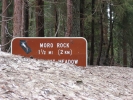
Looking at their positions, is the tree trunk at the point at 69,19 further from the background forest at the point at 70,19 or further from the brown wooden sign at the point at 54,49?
the brown wooden sign at the point at 54,49

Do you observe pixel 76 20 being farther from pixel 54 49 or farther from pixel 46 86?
pixel 46 86

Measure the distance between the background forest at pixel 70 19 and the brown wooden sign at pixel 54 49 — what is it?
323 cm

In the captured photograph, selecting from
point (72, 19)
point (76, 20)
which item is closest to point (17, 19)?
point (72, 19)

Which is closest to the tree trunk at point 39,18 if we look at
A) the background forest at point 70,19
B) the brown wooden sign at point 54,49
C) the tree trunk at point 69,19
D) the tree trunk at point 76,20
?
the background forest at point 70,19

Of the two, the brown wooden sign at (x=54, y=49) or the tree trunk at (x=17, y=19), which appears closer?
the brown wooden sign at (x=54, y=49)

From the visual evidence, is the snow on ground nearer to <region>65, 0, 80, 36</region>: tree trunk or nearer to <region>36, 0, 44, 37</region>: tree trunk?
<region>65, 0, 80, 36</region>: tree trunk

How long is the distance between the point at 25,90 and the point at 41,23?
9.91 m

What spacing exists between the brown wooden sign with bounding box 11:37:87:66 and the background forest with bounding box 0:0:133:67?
10.6ft

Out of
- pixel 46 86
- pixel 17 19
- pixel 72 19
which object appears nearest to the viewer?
pixel 46 86

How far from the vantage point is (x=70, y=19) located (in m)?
10.7

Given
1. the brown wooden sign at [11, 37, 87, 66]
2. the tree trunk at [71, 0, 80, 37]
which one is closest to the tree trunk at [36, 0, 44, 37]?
the tree trunk at [71, 0, 80, 37]

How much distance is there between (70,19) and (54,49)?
362cm

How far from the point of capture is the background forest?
36.2 feet

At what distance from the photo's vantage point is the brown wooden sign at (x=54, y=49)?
24.2 ft
